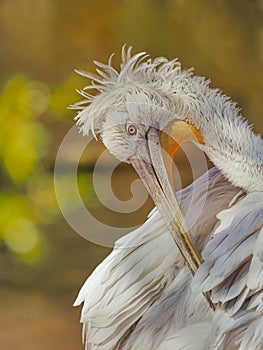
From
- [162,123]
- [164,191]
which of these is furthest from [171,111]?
[164,191]

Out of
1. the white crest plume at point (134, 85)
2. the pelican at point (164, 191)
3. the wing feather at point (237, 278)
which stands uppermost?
the white crest plume at point (134, 85)

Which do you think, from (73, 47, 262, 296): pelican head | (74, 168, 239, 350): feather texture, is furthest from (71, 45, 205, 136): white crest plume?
(74, 168, 239, 350): feather texture

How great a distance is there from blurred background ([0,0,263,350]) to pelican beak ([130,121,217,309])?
1.6 inches

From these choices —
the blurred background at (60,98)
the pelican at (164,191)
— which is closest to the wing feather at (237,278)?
the pelican at (164,191)

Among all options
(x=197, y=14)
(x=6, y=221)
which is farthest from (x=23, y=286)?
(x=197, y=14)

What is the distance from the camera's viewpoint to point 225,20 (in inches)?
64.5

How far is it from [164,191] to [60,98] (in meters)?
0.28

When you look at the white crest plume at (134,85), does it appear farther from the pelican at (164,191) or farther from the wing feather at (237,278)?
the wing feather at (237,278)

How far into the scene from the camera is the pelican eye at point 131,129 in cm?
157

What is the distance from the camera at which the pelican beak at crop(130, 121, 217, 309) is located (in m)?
1.56

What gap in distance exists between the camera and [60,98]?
1.64 meters

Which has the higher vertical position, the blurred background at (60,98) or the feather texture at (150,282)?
the blurred background at (60,98)

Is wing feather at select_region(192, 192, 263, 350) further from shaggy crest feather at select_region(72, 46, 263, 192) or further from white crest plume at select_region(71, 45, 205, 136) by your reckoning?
white crest plume at select_region(71, 45, 205, 136)

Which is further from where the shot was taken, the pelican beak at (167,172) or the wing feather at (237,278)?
the pelican beak at (167,172)
